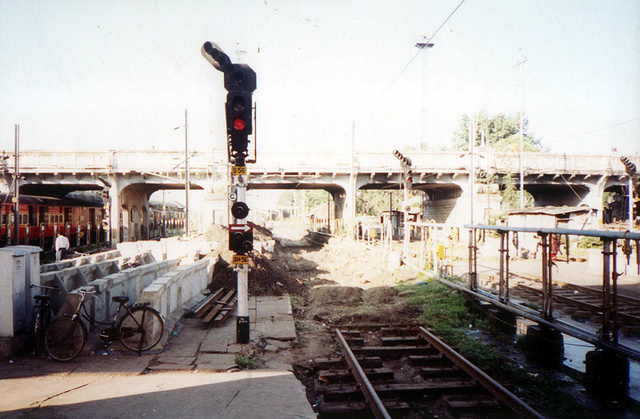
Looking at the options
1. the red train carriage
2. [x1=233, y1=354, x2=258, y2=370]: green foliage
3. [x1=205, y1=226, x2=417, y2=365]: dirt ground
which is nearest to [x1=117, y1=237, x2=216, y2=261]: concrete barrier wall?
[x1=205, y1=226, x2=417, y2=365]: dirt ground

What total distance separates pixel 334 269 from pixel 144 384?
53.4 ft

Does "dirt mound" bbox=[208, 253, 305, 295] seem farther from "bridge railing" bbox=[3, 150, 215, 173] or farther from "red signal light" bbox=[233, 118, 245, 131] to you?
"bridge railing" bbox=[3, 150, 215, 173]

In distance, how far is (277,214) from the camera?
379ft

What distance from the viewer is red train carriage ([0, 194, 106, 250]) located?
23.4m

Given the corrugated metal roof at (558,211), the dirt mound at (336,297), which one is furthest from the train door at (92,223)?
the corrugated metal roof at (558,211)

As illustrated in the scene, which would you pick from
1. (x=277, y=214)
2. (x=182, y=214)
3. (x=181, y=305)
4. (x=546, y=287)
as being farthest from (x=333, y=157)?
(x=277, y=214)

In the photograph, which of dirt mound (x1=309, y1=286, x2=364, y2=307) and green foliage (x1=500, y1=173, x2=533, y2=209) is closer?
dirt mound (x1=309, y1=286, x2=364, y2=307)

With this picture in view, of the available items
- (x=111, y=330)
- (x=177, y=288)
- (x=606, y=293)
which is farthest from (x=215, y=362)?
(x=606, y=293)

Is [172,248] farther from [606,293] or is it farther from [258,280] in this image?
[606,293]

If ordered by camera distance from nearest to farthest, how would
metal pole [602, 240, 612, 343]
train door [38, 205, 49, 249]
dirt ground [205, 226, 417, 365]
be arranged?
metal pole [602, 240, 612, 343], dirt ground [205, 226, 417, 365], train door [38, 205, 49, 249]

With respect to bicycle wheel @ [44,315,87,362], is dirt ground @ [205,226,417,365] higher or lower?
lower

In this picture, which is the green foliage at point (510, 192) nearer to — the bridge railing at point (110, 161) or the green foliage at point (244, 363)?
the bridge railing at point (110, 161)

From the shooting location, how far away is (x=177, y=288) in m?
9.20

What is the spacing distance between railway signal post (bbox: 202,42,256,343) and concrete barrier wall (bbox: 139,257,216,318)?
1.48 meters
